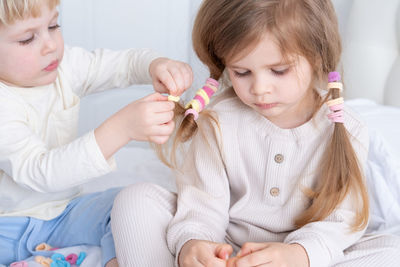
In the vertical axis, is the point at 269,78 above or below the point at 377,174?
above

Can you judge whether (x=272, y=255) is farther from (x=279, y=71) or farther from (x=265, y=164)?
(x=279, y=71)

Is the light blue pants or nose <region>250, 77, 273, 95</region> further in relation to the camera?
the light blue pants

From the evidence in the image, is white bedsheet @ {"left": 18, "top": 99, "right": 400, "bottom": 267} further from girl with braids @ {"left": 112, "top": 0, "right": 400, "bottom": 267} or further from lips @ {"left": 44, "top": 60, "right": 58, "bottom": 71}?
lips @ {"left": 44, "top": 60, "right": 58, "bottom": 71}

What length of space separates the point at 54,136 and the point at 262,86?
0.54m

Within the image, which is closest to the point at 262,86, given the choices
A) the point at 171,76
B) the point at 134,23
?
the point at 171,76

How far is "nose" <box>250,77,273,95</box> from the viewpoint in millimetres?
1118

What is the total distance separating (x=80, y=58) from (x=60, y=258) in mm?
490

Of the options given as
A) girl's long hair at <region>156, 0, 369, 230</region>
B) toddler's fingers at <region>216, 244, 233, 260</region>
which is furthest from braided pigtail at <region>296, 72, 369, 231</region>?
toddler's fingers at <region>216, 244, 233, 260</region>

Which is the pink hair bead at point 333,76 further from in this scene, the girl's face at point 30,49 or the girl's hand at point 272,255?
the girl's face at point 30,49

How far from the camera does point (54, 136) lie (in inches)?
55.3

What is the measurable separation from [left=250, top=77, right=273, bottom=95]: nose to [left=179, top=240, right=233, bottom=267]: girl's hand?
0.29 meters

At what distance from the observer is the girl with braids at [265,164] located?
111 centimetres

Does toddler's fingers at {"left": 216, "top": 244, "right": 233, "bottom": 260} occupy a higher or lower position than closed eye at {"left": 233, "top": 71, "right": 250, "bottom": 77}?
lower

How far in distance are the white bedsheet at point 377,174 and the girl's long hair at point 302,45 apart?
7.2 inches
